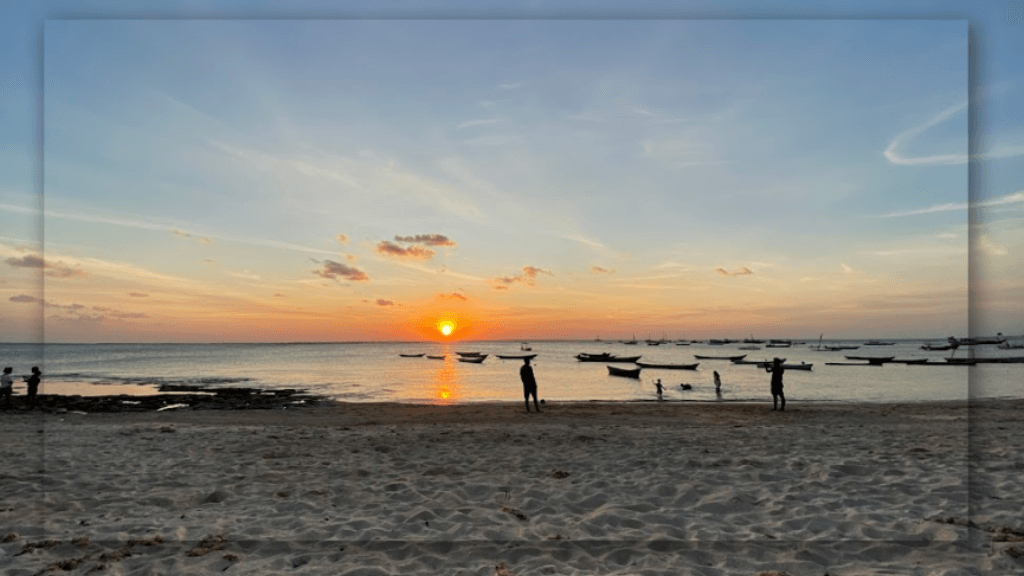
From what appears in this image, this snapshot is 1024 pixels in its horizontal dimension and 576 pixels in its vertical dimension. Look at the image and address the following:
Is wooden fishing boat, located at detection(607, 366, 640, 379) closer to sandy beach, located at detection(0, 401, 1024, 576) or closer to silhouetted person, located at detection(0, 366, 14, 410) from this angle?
sandy beach, located at detection(0, 401, 1024, 576)

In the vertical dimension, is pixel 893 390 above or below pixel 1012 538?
below

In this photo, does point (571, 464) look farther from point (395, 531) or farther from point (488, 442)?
point (395, 531)

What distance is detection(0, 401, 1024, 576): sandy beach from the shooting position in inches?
227

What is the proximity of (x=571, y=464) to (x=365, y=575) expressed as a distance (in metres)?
5.21

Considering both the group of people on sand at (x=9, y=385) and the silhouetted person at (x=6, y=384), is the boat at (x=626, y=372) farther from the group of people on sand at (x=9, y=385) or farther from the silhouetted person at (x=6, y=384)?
the silhouetted person at (x=6, y=384)

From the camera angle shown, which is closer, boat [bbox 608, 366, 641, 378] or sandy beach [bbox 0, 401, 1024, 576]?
sandy beach [bbox 0, 401, 1024, 576]

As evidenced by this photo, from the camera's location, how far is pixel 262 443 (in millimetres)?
12625

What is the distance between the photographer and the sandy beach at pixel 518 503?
5766mm

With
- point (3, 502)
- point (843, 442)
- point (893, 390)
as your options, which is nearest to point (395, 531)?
point (3, 502)

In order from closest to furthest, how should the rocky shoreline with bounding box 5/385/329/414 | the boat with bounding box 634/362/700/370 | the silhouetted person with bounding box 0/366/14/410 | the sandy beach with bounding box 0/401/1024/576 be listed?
the sandy beach with bounding box 0/401/1024/576 → the silhouetted person with bounding box 0/366/14/410 → the rocky shoreline with bounding box 5/385/329/414 → the boat with bounding box 634/362/700/370

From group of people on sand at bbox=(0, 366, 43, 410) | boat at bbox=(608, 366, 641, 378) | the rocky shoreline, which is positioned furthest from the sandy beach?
boat at bbox=(608, 366, 641, 378)

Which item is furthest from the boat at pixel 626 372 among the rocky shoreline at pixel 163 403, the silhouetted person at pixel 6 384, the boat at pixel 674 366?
the silhouetted person at pixel 6 384

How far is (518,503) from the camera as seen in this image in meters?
7.67

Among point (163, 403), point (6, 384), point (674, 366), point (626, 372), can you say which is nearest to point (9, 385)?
point (6, 384)
